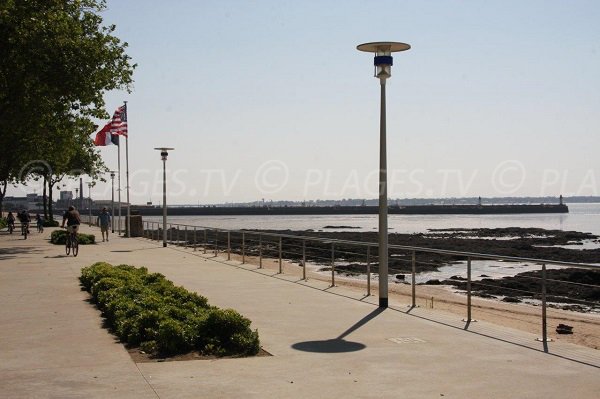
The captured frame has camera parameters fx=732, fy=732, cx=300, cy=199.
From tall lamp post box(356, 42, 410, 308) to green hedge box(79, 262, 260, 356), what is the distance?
337cm

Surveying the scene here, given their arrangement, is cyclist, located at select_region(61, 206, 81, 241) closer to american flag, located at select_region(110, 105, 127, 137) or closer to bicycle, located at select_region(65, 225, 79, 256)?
bicycle, located at select_region(65, 225, 79, 256)

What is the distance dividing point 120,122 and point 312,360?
125 feet

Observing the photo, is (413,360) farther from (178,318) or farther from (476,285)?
(476,285)

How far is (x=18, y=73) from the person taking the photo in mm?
32000

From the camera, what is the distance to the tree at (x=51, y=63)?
3083 cm

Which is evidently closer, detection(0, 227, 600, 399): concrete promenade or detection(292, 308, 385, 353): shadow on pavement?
detection(0, 227, 600, 399): concrete promenade

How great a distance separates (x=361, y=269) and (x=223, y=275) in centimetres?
1702

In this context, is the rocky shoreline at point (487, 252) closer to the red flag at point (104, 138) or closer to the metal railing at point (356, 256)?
the metal railing at point (356, 256)

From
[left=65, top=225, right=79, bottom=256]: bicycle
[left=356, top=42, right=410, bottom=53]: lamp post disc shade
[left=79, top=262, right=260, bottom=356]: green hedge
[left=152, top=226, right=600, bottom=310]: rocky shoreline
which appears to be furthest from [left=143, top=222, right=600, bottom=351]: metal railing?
[left=65, top=225, right=79, bottom=256]: bicycle

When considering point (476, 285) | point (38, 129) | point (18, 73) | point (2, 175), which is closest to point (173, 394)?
point (476, 285)

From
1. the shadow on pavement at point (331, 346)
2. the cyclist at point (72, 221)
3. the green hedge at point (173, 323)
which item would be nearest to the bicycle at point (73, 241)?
the cyclist at point (72, 221)

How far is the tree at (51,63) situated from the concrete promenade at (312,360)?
19.5m

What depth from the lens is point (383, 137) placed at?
13.0 metres

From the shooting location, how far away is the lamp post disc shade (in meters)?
12.6
